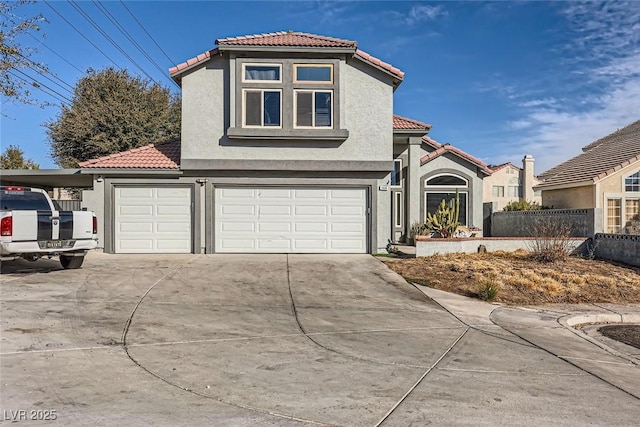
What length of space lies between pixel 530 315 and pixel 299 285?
16.0 ft

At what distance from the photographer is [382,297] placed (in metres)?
10.2

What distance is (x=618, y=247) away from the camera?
14953 millimetres

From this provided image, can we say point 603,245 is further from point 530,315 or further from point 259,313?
point 259,313

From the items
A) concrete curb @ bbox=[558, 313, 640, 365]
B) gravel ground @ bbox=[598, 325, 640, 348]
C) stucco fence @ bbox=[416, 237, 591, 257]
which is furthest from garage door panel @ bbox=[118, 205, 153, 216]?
gravel ground @ bbox=[598, 325, 640, 348]

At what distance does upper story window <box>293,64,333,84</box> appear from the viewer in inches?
621

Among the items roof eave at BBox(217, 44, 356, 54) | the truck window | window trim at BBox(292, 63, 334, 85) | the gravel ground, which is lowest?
the gravel ground

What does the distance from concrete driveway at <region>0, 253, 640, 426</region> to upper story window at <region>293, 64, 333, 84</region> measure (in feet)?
26.1

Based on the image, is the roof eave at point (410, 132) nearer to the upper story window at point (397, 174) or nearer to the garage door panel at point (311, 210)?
the upper story window at point (397, 174)

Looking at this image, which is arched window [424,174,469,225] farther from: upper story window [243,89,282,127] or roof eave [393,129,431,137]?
upper story window [243,89,282,127]

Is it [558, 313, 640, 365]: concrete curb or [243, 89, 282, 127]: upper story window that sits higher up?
[243, 89, 282, 127]: upper story window

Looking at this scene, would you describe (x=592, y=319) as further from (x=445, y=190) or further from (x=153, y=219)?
(x=153, y=219)

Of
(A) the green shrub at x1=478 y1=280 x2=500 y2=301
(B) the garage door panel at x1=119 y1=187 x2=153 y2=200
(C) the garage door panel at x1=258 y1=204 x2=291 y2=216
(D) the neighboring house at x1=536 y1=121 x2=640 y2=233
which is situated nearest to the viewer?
(A) the green shrub at x1=478 y1=280 x2=500 y2=301

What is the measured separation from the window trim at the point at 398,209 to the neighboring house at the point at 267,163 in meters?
4.07

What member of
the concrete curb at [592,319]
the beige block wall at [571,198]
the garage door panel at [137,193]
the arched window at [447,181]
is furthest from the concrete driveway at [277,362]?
the beige block wall at [571,198]
